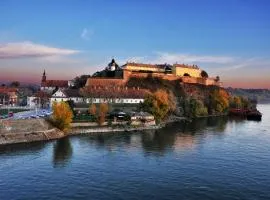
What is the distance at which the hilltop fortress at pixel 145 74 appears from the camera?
68.6m

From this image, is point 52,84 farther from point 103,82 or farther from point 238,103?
point 238,103

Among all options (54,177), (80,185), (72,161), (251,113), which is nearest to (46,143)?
(72,161)

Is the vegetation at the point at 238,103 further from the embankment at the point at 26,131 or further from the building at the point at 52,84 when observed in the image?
the embankment at the point at 26,131

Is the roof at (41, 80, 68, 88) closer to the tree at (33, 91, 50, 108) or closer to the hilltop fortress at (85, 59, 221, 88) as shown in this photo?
the hilltop fortress at (85, 59, 221, 88)

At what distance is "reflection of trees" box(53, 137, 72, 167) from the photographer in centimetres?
2686

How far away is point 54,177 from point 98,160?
4.98 meters

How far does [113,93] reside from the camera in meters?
58.4

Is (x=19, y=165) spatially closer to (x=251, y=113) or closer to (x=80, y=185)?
(x=80, y=185)

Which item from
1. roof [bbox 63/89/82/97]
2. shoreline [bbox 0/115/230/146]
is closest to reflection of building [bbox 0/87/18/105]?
roof [bbox 63/89/82/97]

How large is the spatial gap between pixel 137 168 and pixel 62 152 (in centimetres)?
712

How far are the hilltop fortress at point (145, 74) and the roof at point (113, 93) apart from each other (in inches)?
239

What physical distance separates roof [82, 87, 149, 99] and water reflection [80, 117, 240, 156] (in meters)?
12.9

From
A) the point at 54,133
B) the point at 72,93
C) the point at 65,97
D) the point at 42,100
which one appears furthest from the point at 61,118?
the point at 42,100

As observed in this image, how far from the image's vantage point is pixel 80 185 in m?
21.4
